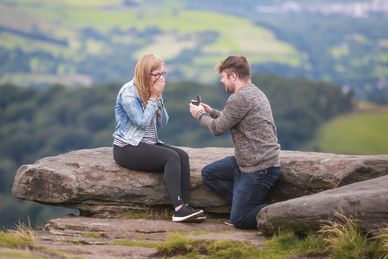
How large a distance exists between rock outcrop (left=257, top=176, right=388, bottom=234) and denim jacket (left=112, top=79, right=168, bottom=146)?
2265 millimetres

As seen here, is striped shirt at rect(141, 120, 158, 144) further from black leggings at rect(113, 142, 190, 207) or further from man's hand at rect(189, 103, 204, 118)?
man's hand at rect(189, 103, 204, 118)

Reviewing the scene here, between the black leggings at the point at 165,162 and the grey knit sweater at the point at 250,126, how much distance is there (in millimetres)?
861

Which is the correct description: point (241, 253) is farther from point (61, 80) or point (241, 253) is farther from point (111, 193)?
point (61, 80)

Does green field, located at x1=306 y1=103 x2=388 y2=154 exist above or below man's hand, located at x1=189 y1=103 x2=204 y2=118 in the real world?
below

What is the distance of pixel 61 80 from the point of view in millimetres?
188375

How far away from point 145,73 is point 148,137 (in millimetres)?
1044

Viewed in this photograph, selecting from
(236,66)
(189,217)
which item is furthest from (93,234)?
(236,66)

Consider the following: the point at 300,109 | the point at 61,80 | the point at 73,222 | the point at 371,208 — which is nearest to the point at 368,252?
the point at 371,208

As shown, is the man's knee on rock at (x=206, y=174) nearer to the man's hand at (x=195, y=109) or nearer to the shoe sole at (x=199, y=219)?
the shoe sole at (x=199, y=219)

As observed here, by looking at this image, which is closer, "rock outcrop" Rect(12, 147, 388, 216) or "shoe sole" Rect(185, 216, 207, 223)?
"shoe sole" Rect(185, 216, 207, 223)

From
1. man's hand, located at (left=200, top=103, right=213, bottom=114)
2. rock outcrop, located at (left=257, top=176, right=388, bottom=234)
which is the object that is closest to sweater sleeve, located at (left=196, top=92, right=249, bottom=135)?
man's hand, located at (left=200, top=103, right=213, bottom=114)

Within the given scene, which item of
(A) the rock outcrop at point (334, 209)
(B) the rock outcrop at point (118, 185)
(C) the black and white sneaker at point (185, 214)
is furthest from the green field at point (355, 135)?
(A) the rock outcrop at point (334, 209)

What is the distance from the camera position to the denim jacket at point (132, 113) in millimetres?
12648

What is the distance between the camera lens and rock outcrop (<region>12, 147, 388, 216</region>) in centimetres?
1300
